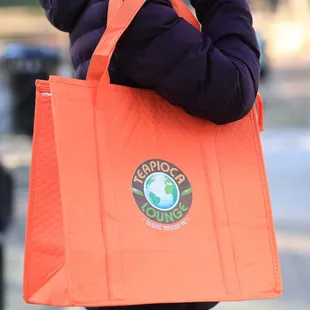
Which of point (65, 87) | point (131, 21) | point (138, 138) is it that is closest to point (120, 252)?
point (138, 138)

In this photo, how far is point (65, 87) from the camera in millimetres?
1819

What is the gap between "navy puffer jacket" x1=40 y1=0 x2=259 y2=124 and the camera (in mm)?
1845

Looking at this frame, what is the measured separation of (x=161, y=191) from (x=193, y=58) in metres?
0.35

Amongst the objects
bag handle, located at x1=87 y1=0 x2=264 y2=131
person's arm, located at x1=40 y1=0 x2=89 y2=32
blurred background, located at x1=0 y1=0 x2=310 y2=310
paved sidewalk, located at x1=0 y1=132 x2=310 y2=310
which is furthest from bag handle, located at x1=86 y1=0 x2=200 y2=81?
paved sidewalk, located at x1=0 y1=132 x2=310 y2=310

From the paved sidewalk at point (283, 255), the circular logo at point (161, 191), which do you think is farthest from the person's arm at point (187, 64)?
the paved sidewalk at point (283, 255)

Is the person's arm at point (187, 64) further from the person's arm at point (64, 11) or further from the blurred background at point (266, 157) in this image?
the blurred background at point (266, 157)

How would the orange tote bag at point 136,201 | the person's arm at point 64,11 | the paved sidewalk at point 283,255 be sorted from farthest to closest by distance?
the paved sidewalk at point 283,255 → the person's arm at point 64,11 → the orange tote bag at point 136,201

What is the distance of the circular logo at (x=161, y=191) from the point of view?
1860 millimetres

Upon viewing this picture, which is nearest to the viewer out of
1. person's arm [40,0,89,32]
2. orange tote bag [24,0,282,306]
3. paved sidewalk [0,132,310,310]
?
orange tote bag [24,0,282,306]

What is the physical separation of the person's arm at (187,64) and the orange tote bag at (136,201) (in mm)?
56

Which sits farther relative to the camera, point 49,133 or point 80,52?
point 80,52

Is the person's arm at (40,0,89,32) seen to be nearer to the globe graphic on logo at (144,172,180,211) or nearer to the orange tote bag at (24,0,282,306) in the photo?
the orange tote bag at (24,0,282,306)

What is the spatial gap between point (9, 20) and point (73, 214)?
89.3 ft

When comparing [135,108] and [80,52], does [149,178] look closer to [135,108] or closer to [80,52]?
[135,108]
